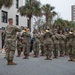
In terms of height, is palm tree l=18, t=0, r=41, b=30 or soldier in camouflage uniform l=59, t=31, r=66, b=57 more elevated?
palm tree l=18, t=0, r=41, b=30

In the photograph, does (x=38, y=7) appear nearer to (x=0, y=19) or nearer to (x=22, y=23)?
(x=22, y=23)

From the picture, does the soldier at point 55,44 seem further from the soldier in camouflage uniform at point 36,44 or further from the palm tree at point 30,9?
the palm tree at point 30,9

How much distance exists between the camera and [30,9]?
46.7 meters

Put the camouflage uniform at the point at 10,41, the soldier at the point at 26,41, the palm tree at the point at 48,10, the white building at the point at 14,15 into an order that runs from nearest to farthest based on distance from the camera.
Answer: the camouflage uniform at the point at 10,41, the soldier at the point at 26,41, the white building at the point at 14,15, the palm tree at the point at 48,10

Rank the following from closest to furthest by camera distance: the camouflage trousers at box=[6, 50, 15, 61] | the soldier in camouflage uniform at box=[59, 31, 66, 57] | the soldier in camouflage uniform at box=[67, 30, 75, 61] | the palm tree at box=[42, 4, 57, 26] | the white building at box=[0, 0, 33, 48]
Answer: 1. the camouflage trousers at box=[6, 50, 15, 61]
2. the soldier in camouflage uniform at box=[67, 30, 75, 61]
3. the soldier in camouflage uniform at box=[59, 31, 66, 57]
4. the white building at box=[0, 0, 33, 48]
5. the palm tree at box=[42, 4, 57, 26]

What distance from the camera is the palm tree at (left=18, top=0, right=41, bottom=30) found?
46.3 metres

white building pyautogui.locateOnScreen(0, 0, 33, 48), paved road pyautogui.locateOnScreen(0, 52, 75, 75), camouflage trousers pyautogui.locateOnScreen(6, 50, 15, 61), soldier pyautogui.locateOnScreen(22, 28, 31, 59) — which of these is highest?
white building pyautogui.locateOnScreen(0, 0, 33, 48)

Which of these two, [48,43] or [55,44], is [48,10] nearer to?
[55,44]

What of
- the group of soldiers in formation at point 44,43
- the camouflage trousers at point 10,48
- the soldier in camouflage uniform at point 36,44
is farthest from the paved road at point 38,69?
the soldier in camouflage uniform at point 36,44

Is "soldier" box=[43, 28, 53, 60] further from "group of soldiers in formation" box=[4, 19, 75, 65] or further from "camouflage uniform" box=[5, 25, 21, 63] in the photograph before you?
"camouflage uniform" box=[5, 25, 21, 63]

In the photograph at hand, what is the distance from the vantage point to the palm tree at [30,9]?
152 ft

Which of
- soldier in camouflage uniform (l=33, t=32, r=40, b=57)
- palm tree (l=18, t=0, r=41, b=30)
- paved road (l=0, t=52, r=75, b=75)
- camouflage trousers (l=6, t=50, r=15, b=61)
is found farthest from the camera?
palm tree (l=18, t=0, r=41, b=30)

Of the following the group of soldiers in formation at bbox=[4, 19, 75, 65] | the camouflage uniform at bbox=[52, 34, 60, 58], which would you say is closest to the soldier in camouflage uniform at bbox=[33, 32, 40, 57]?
the group of soldiers in formation at bbox=[4, 19, 75, 65]

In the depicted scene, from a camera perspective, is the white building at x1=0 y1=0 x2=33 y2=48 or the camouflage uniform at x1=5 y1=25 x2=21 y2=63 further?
the white building at x1=0 y1=0 x2=33 y2=48
